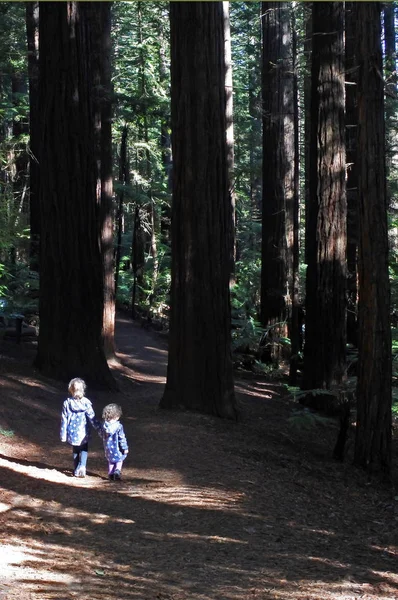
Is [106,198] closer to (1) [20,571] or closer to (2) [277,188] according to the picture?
(2) [277,188]

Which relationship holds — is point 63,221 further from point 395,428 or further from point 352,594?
point 352,594

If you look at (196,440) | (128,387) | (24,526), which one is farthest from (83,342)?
(24,526)

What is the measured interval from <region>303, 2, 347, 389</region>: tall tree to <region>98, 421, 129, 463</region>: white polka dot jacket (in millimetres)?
7153

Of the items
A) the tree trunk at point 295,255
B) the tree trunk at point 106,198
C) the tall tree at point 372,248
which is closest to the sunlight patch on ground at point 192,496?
the tall tree at point 372,248

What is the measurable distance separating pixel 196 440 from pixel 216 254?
3130 millimetres

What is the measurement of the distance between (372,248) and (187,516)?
473 centimetres

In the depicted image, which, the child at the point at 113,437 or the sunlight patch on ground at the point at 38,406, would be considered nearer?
the child at the point at 113,437

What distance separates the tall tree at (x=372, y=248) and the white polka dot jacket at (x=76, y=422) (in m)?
4.14

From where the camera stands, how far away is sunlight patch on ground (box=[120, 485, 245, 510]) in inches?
292

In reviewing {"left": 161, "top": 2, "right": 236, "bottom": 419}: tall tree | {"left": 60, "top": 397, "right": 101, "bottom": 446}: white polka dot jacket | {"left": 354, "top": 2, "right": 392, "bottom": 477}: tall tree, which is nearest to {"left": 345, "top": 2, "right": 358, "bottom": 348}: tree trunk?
{"left": 161, "top": 2, "right": 236, "bottom": 419}: tall tree

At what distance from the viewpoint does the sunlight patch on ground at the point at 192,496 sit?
7.43 m

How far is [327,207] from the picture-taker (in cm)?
1416

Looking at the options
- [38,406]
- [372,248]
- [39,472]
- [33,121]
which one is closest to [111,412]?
[39,472]

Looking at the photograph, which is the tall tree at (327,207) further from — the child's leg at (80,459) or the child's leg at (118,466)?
the child's leg at (80,459)
